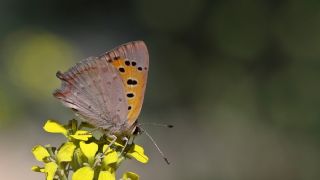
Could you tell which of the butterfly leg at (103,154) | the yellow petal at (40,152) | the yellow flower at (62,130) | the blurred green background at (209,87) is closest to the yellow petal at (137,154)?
the butterfly leg at (103,154)

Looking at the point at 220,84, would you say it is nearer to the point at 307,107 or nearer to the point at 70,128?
the point at 307,107

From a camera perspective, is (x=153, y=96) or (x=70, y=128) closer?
(x=70, y=128)

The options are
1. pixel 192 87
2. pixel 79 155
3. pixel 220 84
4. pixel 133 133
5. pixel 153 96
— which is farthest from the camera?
pixel 153 96

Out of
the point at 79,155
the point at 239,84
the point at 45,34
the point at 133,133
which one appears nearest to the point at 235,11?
the point at 239,84

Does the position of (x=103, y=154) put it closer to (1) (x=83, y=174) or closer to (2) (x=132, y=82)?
(1) (x=83, y=174)

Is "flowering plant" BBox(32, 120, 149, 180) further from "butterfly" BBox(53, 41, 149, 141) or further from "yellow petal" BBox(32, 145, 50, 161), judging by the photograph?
"butterfly" BBox(53, 41, 149, 141)

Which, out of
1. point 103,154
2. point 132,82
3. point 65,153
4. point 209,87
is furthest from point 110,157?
point 209,87
